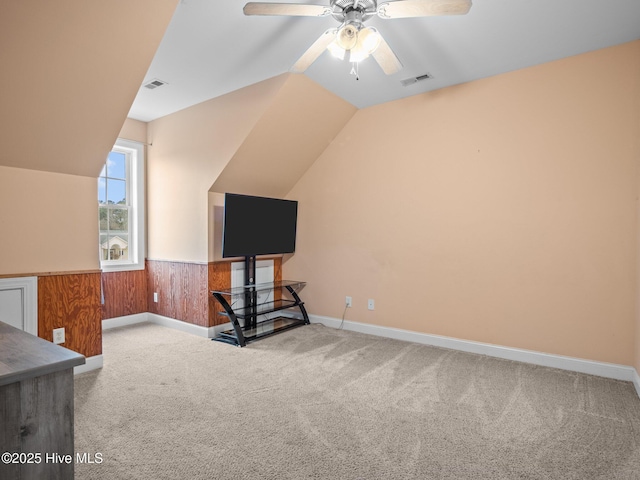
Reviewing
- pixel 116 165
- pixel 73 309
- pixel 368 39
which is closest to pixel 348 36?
pixel 368 39

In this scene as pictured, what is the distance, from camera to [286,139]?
4059 mm

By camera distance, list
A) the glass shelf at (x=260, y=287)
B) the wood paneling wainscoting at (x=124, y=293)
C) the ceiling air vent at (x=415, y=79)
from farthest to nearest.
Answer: the wood paneling wainscoting at (x=124, y=293) → the glass shelf at (x=260, y=287) → the ceiling air vent at (x=415, y=79)

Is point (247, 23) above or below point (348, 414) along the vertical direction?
above

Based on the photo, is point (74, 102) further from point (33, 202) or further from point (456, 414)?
point (456, 414)

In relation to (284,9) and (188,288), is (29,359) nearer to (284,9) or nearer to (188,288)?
(284,9)

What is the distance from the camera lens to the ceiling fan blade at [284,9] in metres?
1.93

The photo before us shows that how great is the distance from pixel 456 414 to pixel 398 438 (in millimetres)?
526

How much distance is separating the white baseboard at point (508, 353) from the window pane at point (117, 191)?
317 centimetres

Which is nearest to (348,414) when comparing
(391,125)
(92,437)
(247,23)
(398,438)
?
(398,438)

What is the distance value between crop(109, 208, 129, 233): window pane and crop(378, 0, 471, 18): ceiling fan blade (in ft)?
13.2

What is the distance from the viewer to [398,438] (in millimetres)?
2062

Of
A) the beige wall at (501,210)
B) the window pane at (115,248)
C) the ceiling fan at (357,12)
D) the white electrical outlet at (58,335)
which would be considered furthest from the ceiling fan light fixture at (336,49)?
the window pane at (115,248)

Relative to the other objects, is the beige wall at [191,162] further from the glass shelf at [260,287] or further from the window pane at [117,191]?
the glass shelf at [260,287]

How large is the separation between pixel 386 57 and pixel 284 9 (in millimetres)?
766
